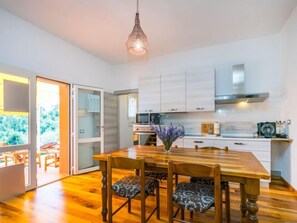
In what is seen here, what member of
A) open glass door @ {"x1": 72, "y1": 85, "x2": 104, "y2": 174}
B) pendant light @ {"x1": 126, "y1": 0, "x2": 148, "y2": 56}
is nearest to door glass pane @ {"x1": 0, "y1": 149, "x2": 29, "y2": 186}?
open glass door @ {"x1": 72, "y1": 85, "x2": 104, "y2": 174}

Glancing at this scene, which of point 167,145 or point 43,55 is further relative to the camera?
point 43,55

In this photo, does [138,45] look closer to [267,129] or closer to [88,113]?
[88,113]

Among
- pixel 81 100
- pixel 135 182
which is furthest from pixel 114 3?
pixel 135 182

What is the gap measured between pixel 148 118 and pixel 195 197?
2520 mm

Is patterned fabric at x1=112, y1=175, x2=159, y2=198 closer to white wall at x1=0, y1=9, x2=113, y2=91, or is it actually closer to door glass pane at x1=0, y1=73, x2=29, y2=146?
door glass pane at x1=0, y1=73, x2=29, y2=146

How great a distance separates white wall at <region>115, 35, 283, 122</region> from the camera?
3365 mm

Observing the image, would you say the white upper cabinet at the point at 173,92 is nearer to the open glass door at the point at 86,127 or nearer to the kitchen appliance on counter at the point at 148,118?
the kitchen appliance on counter at the point at 148,118

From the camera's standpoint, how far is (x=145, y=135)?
3891 mm

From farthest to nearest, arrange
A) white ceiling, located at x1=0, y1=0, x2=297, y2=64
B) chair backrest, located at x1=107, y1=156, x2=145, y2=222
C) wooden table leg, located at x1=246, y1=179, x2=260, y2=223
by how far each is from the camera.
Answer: white ceiling, located at x1=0, y1=0, x2=297, y2=64, chair backrest, located at x1=107, y1=156, x2=145, y2=222, wooden table leg, located at x1=246, y1=179, x2=260, y2=223

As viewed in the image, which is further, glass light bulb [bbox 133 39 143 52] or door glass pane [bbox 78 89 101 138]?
door glass pane [bbox 78 89 101 138]

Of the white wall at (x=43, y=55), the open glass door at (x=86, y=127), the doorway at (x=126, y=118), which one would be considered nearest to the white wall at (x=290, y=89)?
the doorway at (x=126, y=118)


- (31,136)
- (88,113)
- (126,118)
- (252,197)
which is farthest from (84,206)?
(126,118)

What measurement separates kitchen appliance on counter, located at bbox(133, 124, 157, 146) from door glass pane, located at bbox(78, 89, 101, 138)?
99 cm

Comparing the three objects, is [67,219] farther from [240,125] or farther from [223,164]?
[240,125]
